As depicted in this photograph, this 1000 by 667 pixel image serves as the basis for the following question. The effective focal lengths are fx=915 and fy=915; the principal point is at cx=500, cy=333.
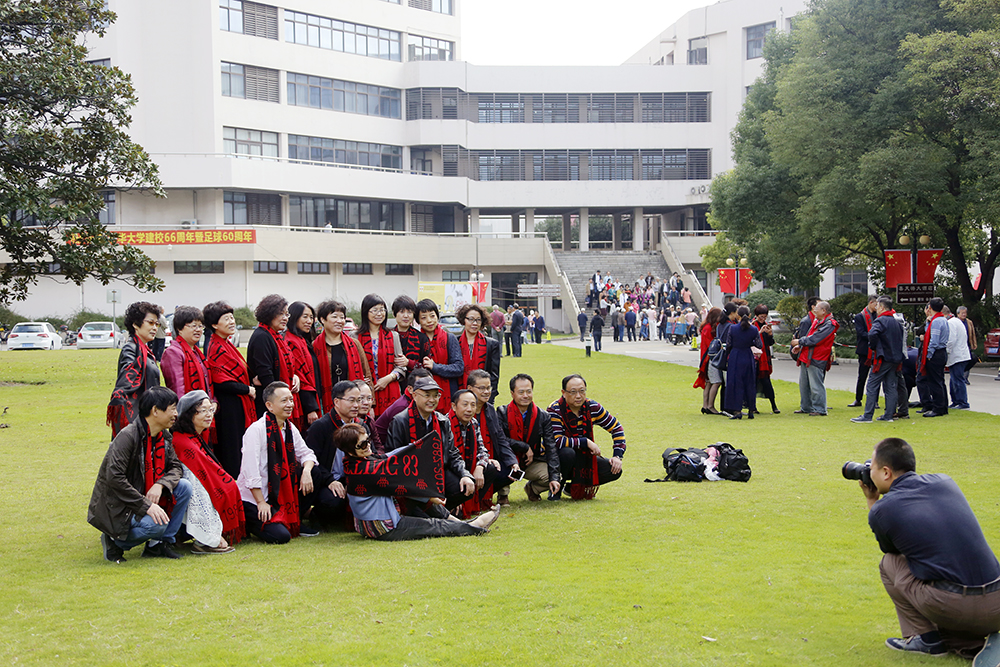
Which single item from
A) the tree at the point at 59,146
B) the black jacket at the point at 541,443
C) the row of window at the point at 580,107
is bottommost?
the black jacket at the point at 541,443

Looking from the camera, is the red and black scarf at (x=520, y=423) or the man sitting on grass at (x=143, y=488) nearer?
the man sitting on grass at (x=143, y=488)

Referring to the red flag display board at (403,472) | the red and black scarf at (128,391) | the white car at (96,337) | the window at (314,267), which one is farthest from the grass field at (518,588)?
the window at (314,267)

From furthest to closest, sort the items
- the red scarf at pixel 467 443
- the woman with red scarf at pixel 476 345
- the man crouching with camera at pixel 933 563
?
the woman with red scarf at pixel 476 345 < the red scarf at pixel 467 443 < the man crouching with camera at pixel 933 563

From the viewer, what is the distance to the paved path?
15.7 meters

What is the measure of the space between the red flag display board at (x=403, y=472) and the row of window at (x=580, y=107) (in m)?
49.3

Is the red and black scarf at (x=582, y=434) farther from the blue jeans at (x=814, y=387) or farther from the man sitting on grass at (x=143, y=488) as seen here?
the blue jeans at (x=814, y=387)

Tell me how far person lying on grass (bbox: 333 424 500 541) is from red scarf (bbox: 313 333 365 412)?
4.75ft

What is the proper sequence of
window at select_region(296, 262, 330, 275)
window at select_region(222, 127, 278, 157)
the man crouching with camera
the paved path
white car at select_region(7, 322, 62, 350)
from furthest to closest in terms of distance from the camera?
window at select_region(296, 262, 330, 275) < window at select_region(222, 127, 278, 157) < white car at select_region(7, 322, 62, 350) < the paved path < the man crouching with camera

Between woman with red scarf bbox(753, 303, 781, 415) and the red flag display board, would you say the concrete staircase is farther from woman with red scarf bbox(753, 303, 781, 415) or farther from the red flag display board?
the red flag display board

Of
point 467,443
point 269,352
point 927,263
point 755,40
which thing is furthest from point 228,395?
point 755,40

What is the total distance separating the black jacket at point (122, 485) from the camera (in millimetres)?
6180

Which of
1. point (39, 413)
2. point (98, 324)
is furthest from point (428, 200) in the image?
point (39, 413)

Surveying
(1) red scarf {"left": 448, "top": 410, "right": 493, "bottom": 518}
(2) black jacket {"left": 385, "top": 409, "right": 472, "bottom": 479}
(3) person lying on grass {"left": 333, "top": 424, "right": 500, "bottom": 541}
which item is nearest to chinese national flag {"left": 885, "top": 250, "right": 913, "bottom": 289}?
(1) red scarf {"left": 448, "top": 410, "right": 493, "bottom": 518}

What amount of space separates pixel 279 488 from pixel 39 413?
10896mm
